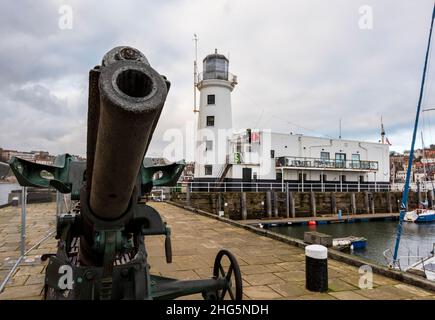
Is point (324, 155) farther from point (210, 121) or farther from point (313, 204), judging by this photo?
point (210, 121)

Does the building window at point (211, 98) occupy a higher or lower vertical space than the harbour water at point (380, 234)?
higher

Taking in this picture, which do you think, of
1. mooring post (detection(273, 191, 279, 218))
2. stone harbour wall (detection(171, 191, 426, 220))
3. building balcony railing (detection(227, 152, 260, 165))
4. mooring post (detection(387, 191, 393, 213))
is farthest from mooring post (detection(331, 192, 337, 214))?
building balcony railing (detection(227, 152, 260, 165))

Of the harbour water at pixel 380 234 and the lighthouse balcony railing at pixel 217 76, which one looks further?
the lighthouse balcony railing at pixel 217 76

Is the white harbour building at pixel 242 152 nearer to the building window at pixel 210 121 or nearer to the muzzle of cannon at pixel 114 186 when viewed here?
the building window at pixel 210 121

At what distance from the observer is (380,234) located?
23969 millimetres

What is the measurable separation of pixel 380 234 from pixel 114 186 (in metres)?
25.6

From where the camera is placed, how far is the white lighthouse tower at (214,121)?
29703mm

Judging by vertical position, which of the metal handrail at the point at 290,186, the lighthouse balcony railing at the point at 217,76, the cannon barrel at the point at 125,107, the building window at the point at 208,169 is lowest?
the metal handrail at the point at 290,186

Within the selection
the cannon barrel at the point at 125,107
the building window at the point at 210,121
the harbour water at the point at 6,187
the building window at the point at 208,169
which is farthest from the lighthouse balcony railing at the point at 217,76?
the cannon barrel at the point at 125,107

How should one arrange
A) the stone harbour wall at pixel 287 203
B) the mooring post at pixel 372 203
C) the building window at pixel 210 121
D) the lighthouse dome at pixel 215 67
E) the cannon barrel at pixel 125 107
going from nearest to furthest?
the cannon barrel at pixel 125 107
the stone harbour wall at pixel 287 203
the building window at pixel 210 121
the lighthouse dome at pixel 215 67
the mooring post at pixel 372 203

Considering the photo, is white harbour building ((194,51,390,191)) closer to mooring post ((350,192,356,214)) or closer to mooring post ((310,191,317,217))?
mooring post ((350,192,356,214))

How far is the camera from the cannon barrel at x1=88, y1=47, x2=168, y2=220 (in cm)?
167

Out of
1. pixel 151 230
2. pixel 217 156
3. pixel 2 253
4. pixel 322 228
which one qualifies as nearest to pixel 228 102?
pixel 217 156
